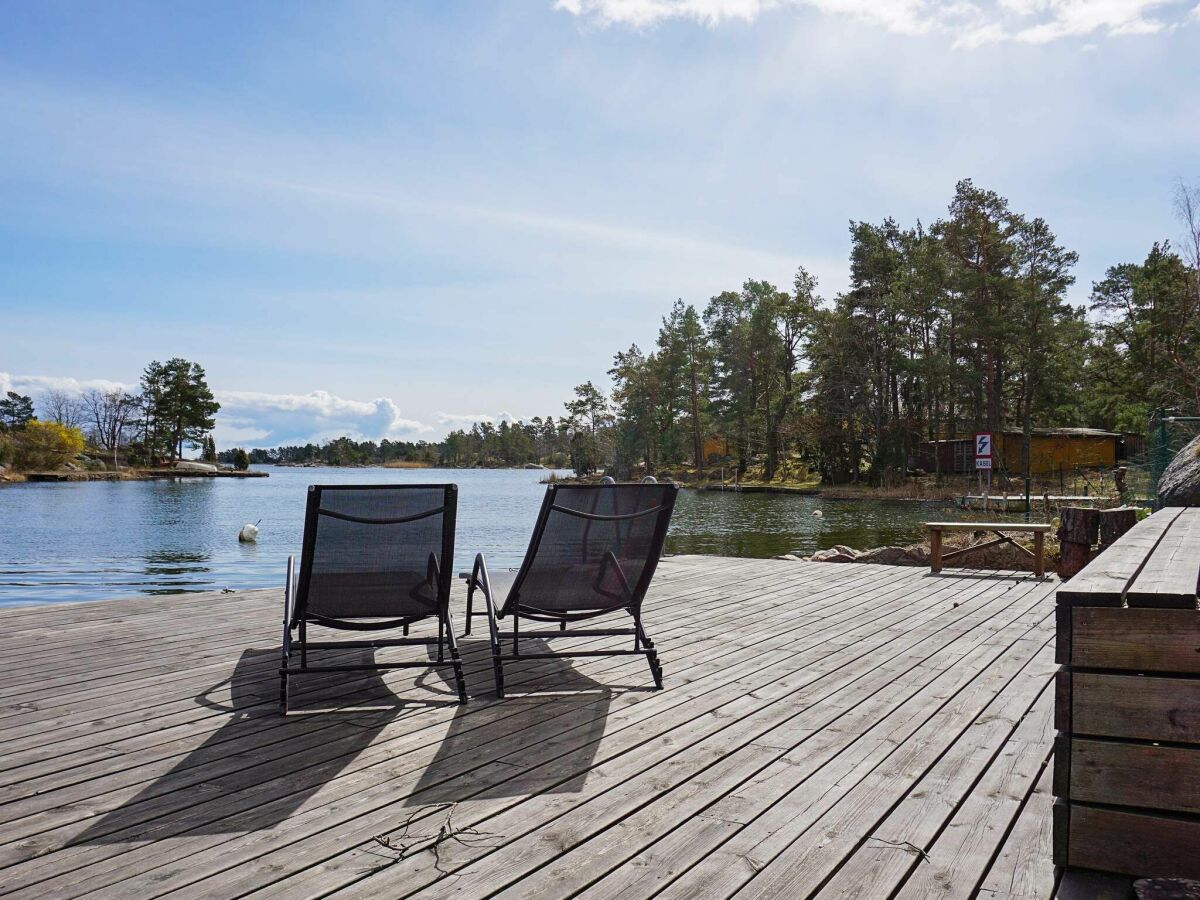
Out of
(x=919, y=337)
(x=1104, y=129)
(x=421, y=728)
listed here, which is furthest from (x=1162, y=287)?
(x=421, y=728)

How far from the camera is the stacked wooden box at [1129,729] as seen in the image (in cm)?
157

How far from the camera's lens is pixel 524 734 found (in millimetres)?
2709

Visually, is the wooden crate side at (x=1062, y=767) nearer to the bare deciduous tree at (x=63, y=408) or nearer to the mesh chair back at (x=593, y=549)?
the mesh chair back at (x=593, y=549)

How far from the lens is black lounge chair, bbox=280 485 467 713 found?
10.2 ft

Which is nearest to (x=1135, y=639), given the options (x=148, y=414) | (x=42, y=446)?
(x=42, y=446)

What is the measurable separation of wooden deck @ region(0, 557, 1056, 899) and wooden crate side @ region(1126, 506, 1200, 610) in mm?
649

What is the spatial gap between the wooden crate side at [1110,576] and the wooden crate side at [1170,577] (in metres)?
0.02

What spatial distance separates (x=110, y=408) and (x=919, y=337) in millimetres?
64055

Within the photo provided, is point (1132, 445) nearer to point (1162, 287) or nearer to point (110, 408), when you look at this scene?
point (1162, 287)

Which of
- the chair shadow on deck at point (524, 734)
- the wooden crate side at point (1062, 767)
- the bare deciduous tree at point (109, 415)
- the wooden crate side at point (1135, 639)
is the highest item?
the bare deciduous tree at point (109, 415)

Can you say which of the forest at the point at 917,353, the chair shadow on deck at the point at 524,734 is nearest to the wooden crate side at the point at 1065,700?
the chair shadow on deck at the point at 524,734

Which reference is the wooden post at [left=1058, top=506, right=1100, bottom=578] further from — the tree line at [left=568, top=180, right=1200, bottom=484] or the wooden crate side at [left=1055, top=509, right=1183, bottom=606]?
the tree line at [left=568, top=180, right=1200, bottom=484]

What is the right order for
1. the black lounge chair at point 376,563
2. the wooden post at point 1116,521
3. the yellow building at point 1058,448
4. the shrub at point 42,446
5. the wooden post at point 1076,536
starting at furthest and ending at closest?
the shrub at point 42,446
the yellow building at point 1058,448
the wooden post at point 1076,536
the wooden post at point 1116,521
the black lounge chair at point 376,563

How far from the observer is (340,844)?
188cm
